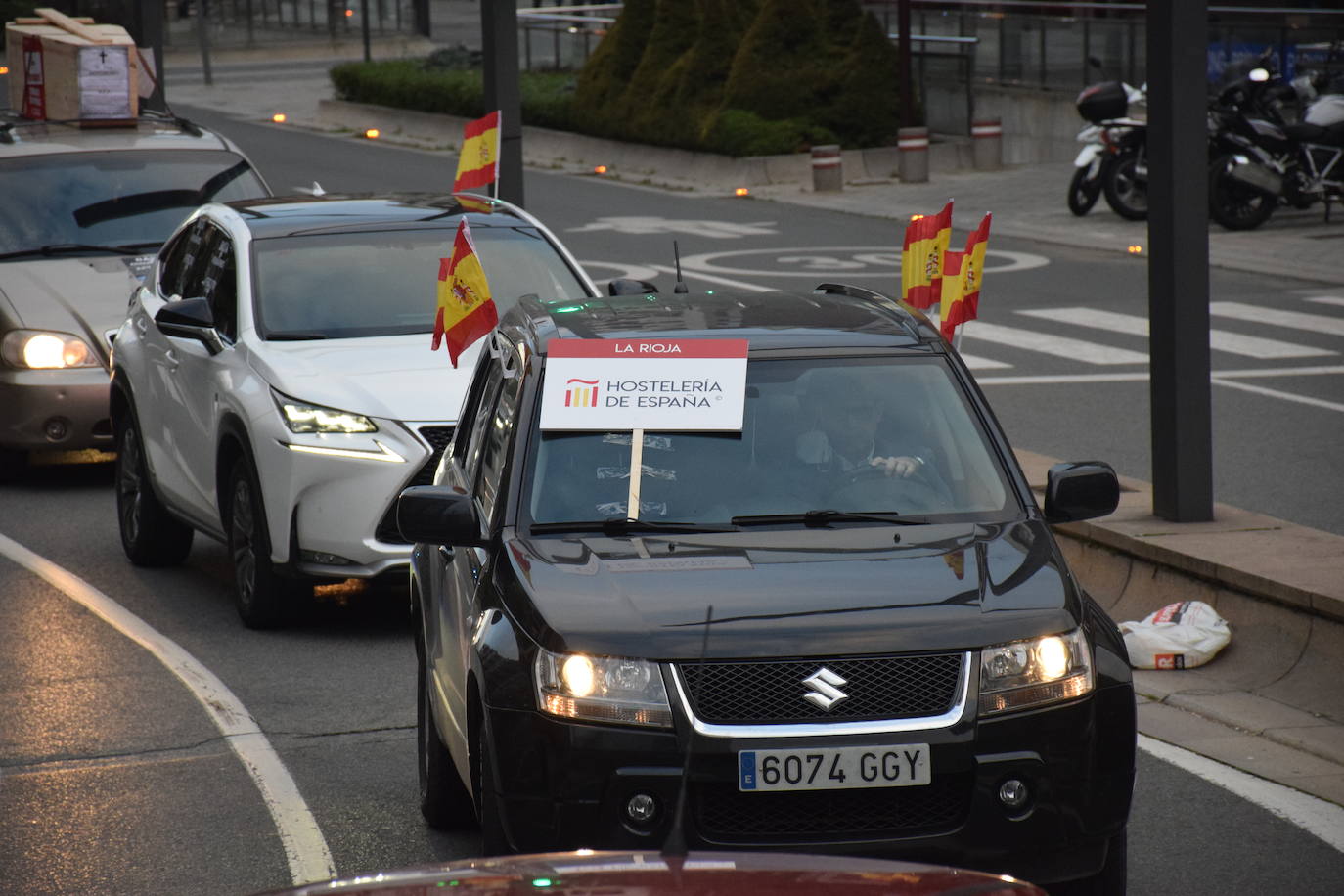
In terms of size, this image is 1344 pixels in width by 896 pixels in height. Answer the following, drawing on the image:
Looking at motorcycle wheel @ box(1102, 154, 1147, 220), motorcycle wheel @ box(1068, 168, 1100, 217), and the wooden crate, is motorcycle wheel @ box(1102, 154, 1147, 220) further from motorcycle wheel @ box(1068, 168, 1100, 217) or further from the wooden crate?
the wooden crate

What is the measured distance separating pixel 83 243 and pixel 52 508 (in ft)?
6.39

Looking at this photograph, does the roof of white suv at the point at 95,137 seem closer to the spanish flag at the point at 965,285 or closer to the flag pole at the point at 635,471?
the spanish flag at the point at 965,285

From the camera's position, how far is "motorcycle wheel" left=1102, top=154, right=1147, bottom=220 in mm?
25156

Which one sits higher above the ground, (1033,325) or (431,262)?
(431,262)

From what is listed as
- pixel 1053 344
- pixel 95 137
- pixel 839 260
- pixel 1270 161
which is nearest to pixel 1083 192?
pixel 1270 161

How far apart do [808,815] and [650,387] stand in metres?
1.47

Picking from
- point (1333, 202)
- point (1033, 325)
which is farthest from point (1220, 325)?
point (1333, 202)

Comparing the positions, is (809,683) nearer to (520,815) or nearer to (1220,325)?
(520,815)

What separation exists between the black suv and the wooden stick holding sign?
0.01m

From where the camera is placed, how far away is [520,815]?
196 inches

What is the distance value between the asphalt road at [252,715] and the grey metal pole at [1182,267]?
6.76ft

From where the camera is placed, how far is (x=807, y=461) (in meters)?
5.83

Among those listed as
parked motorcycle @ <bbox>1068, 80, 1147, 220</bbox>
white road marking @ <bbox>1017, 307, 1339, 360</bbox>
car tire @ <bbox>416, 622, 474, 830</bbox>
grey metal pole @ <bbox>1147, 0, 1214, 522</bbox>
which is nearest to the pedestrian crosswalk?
white road marking @ <bbox>1017, 307, 1339, 360</bbox>

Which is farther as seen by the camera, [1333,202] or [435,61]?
[435,61]
